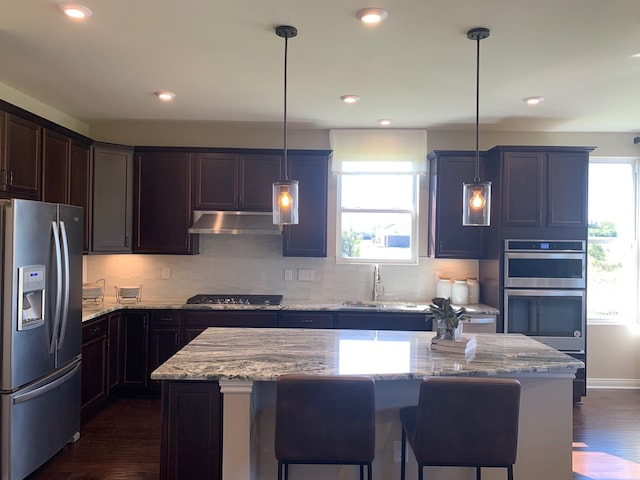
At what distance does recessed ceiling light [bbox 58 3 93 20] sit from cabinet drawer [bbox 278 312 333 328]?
111 inches

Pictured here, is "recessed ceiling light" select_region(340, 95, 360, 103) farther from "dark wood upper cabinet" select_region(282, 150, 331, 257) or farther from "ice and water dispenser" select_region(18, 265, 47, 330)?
"ice and water dispenser" select_region(18, 265, 47, 330)

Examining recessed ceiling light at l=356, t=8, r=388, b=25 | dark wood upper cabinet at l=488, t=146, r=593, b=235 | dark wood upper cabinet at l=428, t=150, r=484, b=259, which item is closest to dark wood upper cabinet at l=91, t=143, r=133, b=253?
recessed ceiling light at l=356, t=8, r=388, b=25

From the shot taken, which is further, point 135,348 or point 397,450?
point 135,348

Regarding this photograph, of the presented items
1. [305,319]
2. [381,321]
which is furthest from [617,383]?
[305,319]

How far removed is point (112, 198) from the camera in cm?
437

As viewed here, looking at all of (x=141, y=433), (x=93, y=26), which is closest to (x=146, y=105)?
(x=93, y=26)

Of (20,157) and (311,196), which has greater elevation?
(20,157)

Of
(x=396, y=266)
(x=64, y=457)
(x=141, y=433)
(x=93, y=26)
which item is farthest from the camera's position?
(x=396, y=266)

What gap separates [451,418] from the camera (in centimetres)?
198

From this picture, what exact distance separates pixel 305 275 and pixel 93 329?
82.3 inches

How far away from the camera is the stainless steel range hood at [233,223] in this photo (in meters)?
4.39

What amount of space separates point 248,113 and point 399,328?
2.51m

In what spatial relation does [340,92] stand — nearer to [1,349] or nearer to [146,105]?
[146,105]

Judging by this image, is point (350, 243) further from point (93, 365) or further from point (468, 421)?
point (468, 421)
